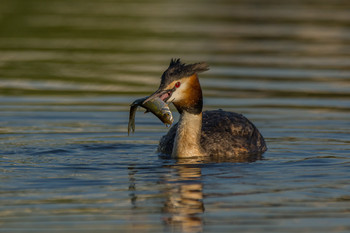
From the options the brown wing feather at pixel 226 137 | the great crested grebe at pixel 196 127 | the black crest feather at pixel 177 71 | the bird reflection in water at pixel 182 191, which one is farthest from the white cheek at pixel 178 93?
the brown wing feather at pixel 226 137

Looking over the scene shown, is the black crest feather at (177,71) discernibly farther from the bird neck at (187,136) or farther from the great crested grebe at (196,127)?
the bird neck at (187,136)

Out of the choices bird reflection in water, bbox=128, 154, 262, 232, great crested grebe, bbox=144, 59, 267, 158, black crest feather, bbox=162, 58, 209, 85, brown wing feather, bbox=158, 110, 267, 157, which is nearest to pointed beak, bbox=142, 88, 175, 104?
great crested grebe, bbox=144, 59, 267, 158

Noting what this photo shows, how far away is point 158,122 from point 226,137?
3.38m

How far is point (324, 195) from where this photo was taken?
36.3 feet

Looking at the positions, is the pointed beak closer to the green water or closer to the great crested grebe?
the great crested grebe

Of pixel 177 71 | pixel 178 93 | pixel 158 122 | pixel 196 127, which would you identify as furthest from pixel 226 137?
pixel 158 122

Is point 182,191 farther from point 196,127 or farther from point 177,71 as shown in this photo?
point 196,127

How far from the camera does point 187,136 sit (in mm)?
13750

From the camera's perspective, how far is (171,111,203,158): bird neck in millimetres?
13648

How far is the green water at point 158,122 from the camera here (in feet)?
33.6

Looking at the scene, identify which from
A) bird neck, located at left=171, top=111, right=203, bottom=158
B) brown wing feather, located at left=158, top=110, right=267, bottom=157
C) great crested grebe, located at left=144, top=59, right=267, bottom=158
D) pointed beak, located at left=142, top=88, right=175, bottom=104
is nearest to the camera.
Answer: pointed beak, located at left=142, top=88, right=175, bottom=104

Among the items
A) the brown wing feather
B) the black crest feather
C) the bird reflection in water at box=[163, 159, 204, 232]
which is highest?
the black crest feather

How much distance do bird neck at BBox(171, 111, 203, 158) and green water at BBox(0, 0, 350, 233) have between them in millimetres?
266

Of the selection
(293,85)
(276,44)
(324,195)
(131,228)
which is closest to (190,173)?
(324,195)
